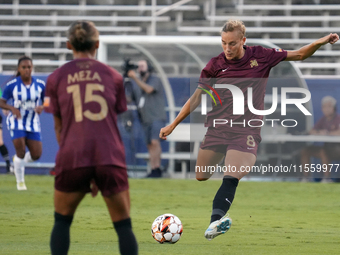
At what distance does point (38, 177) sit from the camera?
14.1 m

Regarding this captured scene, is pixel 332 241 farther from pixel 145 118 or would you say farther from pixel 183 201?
pixel 145 118

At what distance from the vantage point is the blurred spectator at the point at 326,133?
45.1 feet

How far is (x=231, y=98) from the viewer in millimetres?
5805

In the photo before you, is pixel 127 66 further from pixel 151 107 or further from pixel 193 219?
pixel 193 219

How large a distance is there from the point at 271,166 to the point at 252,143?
28.0 ft

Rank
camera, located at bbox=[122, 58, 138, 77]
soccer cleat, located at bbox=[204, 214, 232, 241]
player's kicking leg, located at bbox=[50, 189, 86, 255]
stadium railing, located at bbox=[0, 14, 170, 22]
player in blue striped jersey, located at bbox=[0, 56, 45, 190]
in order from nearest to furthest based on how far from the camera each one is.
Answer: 1. player's kicking leg, located at bbox=[50, 189, 86, 255]
2. soccer cleat, located at bbox=[204, 214, 232, 241]
3. player in blue striped jersey, located at bbox=[0, 56, 45, 190]
4. camera, located at bbox=[122, 58, 138, 77]
5. stadium railing, located at bbox=[0, 14, 170, 22]

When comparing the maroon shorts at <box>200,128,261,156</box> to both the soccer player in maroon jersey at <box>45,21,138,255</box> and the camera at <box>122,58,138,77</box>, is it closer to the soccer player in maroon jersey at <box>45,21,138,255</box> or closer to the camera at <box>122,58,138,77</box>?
the soccer player in maroon jersey at <box>45,21,138,255</box>

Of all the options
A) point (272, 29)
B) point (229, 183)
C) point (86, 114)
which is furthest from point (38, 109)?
point (272, 29)

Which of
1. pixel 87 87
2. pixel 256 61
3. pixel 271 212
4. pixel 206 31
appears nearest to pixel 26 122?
pixel 271 212

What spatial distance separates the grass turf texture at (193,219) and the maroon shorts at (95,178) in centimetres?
167

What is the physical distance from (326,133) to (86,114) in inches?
429

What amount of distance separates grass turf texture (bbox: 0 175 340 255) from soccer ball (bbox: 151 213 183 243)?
0.08 m

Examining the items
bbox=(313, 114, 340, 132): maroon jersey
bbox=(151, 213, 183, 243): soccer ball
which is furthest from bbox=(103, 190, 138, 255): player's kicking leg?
bbox=(313, 114, 340, 132): maroon jersey

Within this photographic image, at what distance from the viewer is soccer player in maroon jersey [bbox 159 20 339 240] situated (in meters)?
5.65
